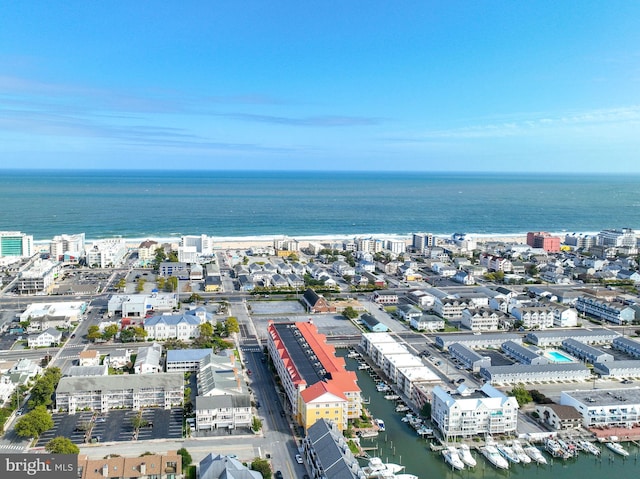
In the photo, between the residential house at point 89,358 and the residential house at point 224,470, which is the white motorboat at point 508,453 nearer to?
the residential house at point 224,470

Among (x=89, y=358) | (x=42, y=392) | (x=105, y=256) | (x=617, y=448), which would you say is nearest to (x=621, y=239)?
(x=617, y=448)

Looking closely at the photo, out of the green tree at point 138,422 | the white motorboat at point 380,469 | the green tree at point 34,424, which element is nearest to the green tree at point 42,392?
the green tree at point 34,424

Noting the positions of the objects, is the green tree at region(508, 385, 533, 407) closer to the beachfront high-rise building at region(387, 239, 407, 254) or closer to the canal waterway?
the canal waterway

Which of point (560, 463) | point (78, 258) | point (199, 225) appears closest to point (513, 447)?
point (560, 463)

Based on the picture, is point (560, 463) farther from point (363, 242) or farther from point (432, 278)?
point (363, 242)

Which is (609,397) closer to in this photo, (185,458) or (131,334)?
(185,458)

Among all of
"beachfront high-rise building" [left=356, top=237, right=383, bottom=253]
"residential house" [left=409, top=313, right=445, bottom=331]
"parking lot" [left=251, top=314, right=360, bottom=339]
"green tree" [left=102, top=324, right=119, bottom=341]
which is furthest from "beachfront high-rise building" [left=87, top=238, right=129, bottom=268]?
"residential house" [left=409, top=313, right=445, bottom=331]
